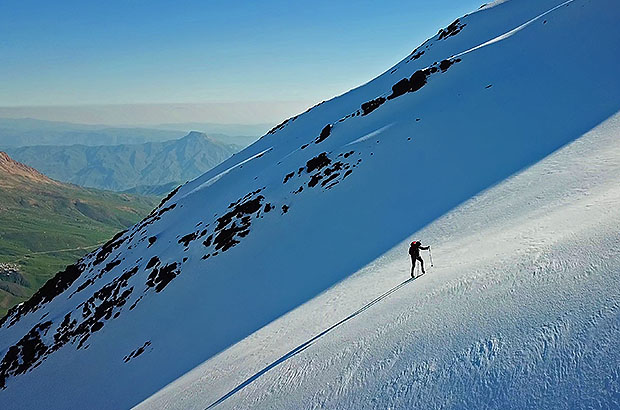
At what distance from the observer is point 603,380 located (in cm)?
714

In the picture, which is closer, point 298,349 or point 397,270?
point 298,349

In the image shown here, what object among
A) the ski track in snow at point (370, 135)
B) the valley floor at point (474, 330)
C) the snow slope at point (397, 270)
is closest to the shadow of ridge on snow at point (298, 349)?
the valley floor at point (474, 330)

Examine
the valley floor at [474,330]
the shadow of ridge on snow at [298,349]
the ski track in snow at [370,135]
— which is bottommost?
the shadow of ridge on snow at [298,349]

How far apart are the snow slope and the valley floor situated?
0.06 metres

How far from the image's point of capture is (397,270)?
65.0 ft

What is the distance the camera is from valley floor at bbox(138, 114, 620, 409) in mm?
8125

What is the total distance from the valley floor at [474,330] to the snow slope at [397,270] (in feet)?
0.20

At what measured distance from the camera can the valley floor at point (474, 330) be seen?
8125 millimetres

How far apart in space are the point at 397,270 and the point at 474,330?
9.73m

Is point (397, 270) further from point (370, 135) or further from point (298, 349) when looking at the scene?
point (370, 135)

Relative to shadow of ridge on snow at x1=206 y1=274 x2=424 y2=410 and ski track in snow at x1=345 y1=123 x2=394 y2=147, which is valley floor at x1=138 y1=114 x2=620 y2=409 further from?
ski track in snow at x1=345 y1=123 x2=394 y2=147

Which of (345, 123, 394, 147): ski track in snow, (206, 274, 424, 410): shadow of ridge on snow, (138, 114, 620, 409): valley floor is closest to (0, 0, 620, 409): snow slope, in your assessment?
(138, 114, 620, 409): valley floor

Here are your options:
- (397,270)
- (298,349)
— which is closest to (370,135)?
(397,270)

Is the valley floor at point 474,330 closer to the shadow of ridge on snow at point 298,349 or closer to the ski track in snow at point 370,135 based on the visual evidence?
the shadow of ridge on snow at point 298,349
